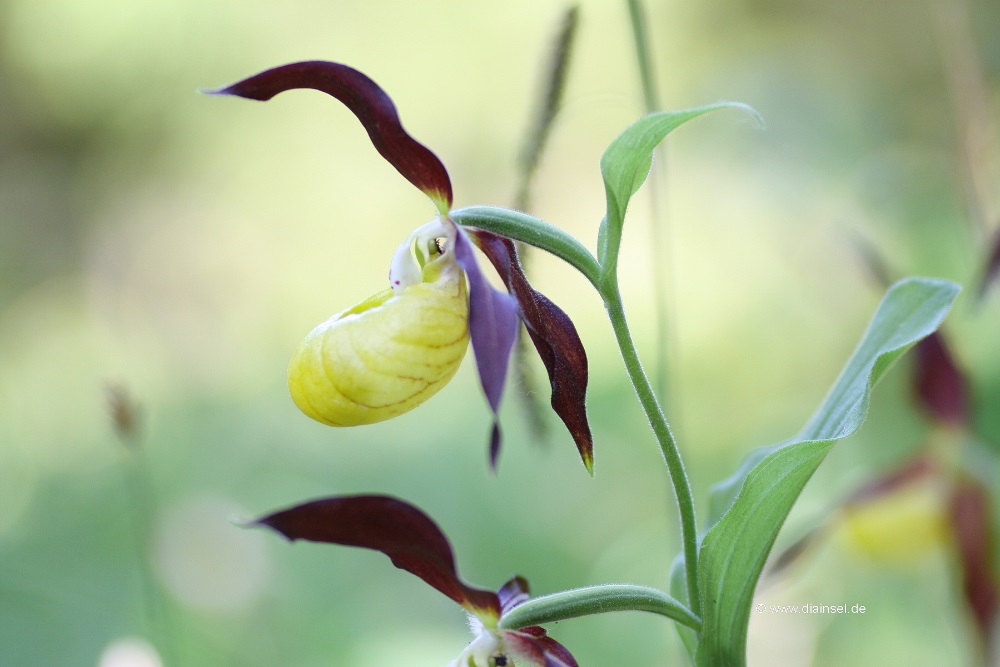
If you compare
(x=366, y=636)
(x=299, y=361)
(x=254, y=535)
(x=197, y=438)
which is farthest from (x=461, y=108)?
(x=299, y=361)

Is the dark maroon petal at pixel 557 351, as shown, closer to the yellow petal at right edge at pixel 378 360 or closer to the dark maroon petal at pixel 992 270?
the yellow petal at right edge at pixel 378 360

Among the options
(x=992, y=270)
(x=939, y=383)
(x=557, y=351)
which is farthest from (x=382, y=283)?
(x=557, y=351)

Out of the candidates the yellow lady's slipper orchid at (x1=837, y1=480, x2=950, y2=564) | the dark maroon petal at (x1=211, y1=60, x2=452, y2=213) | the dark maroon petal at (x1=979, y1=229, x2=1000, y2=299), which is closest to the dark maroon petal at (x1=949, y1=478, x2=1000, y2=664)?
the yellow lady's slipper orchid at (x1=837, y1=480, x2=950, y2=564)

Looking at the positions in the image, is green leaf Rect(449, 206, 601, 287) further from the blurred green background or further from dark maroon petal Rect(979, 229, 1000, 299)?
dark maroon petal Rect(979, 229, 1000, 299)

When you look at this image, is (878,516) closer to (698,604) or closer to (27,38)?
(698,604)

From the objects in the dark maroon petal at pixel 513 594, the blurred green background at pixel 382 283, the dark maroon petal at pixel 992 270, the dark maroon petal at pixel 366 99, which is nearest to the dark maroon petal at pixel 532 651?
the dark maroon petal at pixel 513 594

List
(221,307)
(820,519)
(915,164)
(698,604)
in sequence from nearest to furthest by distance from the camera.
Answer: (698,604) < (820,519) < (915,164) < (221,307)
